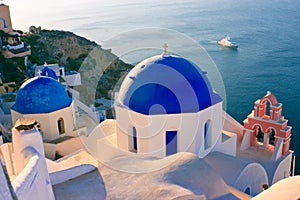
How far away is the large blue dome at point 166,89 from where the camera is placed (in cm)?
738

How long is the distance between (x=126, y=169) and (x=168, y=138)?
4.97 feet

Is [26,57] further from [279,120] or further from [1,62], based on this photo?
[279,120]

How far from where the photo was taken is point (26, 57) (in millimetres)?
22188

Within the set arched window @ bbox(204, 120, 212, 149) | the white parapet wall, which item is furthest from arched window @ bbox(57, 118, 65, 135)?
the white parapet wall

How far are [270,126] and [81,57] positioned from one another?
27.6 metres

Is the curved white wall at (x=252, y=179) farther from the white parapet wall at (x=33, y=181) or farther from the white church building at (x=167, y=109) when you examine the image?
the white parapet wall at (x=33, y=181)

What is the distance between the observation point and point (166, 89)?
24.4 ft

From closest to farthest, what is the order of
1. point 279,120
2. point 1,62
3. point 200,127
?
1. point 200,127
2. point 279,120
3. point 1,62

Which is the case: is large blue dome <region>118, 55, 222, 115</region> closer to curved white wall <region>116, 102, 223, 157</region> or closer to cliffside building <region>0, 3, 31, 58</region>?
curved white wall <region>116, 102, 223, 157</region>

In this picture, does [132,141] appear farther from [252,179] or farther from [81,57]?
[81,57]

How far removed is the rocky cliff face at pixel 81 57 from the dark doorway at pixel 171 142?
19.0m

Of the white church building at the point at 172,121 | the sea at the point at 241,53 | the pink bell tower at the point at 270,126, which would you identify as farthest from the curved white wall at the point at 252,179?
the sea at the point at 241,53

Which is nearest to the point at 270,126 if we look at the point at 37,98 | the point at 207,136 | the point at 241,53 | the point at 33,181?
the point at 207,136

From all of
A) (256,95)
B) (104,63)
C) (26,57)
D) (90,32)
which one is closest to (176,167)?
(26,57)
